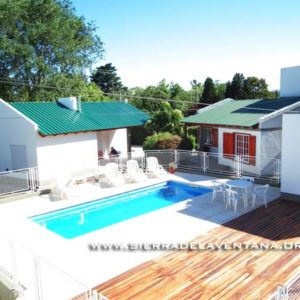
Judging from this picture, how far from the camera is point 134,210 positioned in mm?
15242

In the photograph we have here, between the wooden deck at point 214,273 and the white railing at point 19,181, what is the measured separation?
9.70 m

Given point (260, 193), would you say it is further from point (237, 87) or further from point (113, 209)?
point (237, 87)

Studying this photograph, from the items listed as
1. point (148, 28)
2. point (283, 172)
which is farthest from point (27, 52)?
point (283, 172)

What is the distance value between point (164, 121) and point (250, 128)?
9.00 m

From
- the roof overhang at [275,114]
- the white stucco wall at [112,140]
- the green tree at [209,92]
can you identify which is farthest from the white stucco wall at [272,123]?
the green tree at [209,92]

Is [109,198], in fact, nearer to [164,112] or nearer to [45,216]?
[45,216]

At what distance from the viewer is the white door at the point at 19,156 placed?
61.8 feet

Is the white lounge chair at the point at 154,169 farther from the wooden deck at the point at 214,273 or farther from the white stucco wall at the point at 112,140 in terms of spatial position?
the wooden deck at the point at 214,273

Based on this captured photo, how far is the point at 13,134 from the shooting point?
19.2 metres

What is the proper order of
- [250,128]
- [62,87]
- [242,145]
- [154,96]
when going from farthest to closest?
[154,96]
[62,87]
[242,145]
[250,128]

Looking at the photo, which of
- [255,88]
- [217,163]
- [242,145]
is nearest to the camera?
[242,145]

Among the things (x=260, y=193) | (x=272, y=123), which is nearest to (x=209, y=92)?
(x=272, y=123)

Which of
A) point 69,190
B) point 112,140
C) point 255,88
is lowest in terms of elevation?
point 69,190

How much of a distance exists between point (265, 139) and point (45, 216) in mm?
12458
